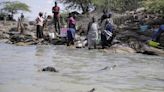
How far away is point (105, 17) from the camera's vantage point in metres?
18.1

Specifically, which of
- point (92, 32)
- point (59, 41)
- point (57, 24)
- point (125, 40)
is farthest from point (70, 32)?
point (57, 24)

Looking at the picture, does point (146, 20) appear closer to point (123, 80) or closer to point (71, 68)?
point (71, 68)

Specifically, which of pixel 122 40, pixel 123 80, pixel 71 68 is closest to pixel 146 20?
pixel 122 40

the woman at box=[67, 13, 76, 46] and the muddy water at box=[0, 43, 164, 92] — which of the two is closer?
the muddy water at box=[0, 43, 164, 92]

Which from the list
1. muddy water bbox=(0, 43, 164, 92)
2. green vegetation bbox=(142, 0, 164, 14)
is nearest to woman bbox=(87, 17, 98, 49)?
green vegetation bbox=(142, 0, 164, 14)

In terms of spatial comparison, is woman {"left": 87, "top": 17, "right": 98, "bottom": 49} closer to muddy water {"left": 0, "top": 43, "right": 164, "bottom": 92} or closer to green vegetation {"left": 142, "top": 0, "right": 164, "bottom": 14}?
green vegetation {"left": 142, "top": 0, "right": 164, "bottom": 14}

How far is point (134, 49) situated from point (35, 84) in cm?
1062

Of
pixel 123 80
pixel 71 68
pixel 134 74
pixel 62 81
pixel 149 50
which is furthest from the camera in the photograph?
pixel 149 50

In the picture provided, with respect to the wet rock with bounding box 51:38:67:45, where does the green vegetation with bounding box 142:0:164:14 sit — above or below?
above

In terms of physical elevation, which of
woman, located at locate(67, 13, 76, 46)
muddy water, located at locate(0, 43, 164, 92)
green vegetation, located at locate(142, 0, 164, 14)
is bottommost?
muddy water, located at locate(0, 43, 164, 92)

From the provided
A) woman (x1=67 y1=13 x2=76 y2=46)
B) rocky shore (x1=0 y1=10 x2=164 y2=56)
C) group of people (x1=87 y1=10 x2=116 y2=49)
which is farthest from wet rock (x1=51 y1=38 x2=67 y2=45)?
group of people (x1=87 y1=10 x2=116 y2=49)

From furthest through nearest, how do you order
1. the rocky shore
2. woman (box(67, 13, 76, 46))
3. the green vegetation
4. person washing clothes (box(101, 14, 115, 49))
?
1. the green vegetation
2. woman (box(67, 13, 76, 46))
3. person washing clothes (box(101, 14, 115, 49))
4. the rocky shore

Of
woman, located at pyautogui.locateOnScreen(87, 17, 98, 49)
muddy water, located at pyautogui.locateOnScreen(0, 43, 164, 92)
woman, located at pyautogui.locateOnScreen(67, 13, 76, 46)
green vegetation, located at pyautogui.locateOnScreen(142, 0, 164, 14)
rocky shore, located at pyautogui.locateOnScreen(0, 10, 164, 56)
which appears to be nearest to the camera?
muddy water, located at pyautogui.locateOnScreen(0, 43, 164, 92)

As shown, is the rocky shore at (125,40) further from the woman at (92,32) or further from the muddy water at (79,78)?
the muddy water at (79,78)
